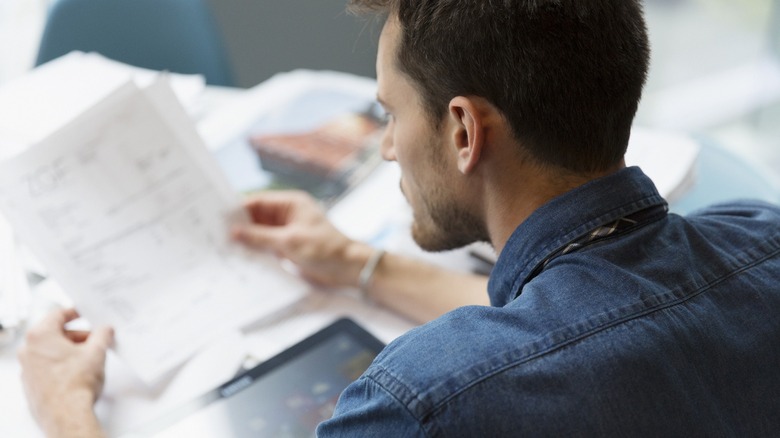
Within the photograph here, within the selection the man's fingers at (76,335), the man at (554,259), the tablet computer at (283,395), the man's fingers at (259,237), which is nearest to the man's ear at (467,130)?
the man at (554,259)

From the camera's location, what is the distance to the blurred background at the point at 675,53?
2277 millimetres

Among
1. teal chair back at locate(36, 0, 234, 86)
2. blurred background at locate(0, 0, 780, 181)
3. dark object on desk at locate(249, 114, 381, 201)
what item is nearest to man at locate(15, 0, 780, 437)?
dark object on desk at locate(249, 114, 381, 201)

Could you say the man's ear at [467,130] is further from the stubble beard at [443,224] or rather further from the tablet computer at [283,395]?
the tablet computer at [283,395]

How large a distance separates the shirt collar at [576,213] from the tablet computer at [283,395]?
10.6 inches

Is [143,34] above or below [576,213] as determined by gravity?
below

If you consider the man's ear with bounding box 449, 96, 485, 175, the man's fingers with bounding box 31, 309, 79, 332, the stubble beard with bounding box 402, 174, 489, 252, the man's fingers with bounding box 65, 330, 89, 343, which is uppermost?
the man's ear with bounding box 449, 96, 485, 175

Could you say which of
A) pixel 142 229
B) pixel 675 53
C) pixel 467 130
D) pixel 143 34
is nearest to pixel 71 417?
pixel 142 229

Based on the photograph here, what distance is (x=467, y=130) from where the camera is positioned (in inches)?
31.4

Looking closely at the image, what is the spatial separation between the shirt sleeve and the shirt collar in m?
0.21

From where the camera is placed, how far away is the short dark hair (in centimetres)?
75

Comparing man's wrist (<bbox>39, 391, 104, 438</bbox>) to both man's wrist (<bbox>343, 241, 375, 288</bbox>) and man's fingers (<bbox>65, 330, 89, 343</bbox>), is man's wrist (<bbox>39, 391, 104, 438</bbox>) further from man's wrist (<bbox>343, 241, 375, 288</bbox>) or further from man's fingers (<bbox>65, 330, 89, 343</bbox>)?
man's wrist (<bbox>343, 241, 375, 288</bbox>)

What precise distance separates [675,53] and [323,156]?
1.83 meters

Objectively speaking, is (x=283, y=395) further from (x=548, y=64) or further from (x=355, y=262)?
(x=548, y=64)

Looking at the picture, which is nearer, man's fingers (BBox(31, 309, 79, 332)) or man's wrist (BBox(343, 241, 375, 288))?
man's fingers (BBox(31, 309, 79, 332))
